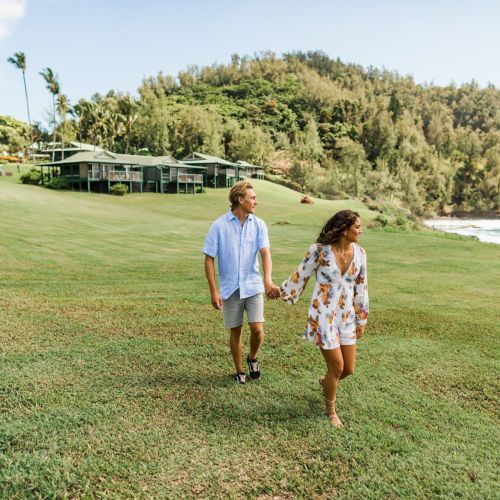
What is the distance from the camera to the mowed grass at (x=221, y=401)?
3229 millimetres

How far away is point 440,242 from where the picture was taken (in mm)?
20344

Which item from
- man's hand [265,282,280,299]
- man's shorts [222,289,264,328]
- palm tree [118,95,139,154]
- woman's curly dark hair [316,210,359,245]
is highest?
palm tree [118,95,139,154]

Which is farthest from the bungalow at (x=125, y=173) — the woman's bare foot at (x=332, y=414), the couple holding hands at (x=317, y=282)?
the woman's bare foot at (x=332, y=414)

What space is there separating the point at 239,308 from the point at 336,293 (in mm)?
1127

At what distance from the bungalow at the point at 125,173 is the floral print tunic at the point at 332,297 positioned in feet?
144

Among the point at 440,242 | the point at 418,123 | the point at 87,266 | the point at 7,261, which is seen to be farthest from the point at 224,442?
the point at 418,123

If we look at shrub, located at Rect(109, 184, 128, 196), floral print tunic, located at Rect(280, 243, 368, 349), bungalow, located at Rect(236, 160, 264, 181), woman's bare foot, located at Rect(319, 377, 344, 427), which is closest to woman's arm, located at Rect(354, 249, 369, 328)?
floral print tunic, located at Rect(280, 243, 368, 349)

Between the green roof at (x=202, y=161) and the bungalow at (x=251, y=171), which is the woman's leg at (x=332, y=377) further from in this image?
the bungalow at (x=251, y=171)

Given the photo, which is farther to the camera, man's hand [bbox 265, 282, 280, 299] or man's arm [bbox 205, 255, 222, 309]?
man's arm [bbox 205, 255, 222, 309]

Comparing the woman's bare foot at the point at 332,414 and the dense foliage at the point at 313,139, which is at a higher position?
the dense foliage at the point at 313,139

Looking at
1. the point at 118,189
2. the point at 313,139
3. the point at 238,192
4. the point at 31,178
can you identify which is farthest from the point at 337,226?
the point at 313,139

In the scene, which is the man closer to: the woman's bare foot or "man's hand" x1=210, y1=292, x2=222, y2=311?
"man's hand" x1=210, y1=292, x2=222, y2=311

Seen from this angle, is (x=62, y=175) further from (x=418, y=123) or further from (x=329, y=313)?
(x=418, y=123)

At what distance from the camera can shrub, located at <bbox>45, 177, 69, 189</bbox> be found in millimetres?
44094
